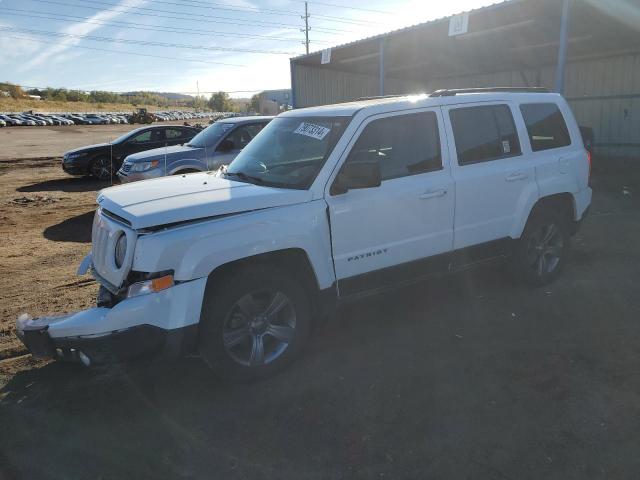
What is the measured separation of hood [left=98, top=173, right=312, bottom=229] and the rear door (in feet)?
5.18

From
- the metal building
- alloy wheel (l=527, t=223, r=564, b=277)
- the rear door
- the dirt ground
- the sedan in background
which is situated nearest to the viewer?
the dirt ground

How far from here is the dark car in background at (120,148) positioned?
12961mm

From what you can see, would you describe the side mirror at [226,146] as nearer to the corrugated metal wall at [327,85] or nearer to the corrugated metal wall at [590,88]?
the corrugated metal wall at [327,85]

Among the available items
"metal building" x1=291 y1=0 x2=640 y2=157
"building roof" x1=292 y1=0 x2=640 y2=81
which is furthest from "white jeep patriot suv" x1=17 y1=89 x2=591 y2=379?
"building roof" x1=292 y1=0 x2=640 y2=81

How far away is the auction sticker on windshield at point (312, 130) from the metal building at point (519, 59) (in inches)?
306

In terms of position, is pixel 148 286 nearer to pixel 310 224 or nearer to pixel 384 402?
pixel 310 224

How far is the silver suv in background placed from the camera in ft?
30.6

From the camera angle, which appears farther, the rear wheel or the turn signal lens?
the rear wheel

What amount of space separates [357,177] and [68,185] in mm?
12535

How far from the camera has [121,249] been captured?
3365 mm

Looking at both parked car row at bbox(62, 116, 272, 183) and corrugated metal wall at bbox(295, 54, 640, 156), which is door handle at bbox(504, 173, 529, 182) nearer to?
parked car row at bbox(62, 116, 272, 183)

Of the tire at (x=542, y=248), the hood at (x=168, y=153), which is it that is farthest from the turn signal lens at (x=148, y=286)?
the hood at (x=168, y=153)

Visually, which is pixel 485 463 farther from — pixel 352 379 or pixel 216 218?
pixel 216 218

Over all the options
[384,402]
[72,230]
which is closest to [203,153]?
[72,230]
